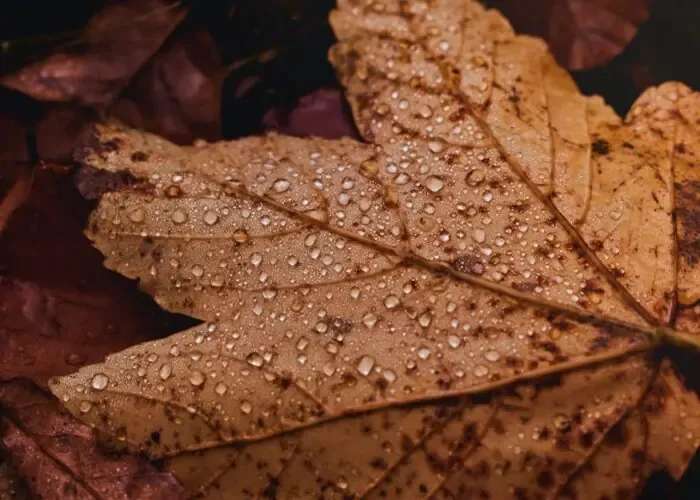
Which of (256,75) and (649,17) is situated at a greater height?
(649,17)

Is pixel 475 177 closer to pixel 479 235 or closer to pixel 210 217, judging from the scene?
pixel 479 235

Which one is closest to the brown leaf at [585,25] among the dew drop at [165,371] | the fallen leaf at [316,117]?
the fallen leaf at [316,117]

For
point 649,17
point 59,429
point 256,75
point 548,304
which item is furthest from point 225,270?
point 649,17

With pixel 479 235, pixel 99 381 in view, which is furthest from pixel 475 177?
pixel 99 381

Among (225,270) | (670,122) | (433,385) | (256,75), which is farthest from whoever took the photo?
(256,75)

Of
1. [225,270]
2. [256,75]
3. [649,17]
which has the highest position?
[649,17]

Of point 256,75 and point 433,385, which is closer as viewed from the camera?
point 433,385

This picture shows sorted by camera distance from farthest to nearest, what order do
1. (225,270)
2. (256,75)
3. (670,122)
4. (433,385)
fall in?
1. (256,75)
2. (670,122)
3. (225,270)
4. (433,385)

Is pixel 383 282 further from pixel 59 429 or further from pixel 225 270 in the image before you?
pixel 59 429
